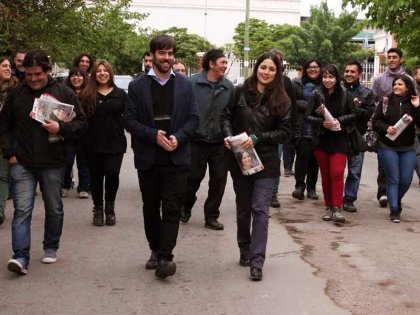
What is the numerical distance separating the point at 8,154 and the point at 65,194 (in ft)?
13.9

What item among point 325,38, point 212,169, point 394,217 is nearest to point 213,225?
point 212,169

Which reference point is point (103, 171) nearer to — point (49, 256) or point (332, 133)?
point (49, 256)

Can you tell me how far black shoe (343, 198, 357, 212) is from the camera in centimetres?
939

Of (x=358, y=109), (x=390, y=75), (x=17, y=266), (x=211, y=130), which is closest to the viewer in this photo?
(x=17, y=266)

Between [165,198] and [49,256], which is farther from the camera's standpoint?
[49,256]

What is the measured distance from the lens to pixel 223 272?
→ 6.29 m

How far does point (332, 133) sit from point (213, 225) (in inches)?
72.0

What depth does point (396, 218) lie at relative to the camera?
873 centimetres

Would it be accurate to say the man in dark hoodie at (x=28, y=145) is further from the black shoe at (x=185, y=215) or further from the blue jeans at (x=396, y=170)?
the blue jeans at (x=396, y=170)

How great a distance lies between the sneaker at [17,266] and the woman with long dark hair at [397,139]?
15.4 ft

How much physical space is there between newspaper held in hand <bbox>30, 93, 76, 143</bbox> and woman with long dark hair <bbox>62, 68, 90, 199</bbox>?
3.15 metres

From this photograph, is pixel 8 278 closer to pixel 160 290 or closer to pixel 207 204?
pixel 160 290

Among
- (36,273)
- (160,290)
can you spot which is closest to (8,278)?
(36,273)

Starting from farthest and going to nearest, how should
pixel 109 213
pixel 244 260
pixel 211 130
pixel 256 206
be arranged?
pixel 109 213
pixel 211 130
pixel 244 260
pixel 256 206
